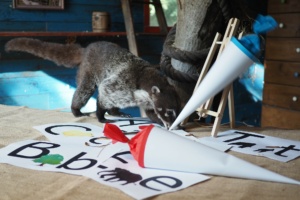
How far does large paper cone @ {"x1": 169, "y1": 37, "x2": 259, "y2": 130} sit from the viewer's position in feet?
3.61

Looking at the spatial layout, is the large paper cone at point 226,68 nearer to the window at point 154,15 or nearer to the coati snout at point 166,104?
the coati snout at point 166,104

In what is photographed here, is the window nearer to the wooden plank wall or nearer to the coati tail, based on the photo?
the wooden plank wall

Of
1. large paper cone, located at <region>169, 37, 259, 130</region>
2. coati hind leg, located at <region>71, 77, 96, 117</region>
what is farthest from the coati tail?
large paper cone, located at <region>169, 37, 259, 130</region>

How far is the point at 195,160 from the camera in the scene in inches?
34.9

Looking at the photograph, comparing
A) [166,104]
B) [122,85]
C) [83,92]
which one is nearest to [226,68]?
[166,104]

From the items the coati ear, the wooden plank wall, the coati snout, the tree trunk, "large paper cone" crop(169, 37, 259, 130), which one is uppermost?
the wooden plank wall

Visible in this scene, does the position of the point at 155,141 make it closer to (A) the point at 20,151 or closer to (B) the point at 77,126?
(A) the point at 20,151

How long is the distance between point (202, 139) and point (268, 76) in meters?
2.30

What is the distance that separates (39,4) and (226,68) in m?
2.03

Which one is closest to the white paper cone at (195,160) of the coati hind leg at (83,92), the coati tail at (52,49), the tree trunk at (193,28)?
the tree trunk at (193,28)

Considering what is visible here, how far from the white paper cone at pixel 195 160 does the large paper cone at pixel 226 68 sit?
0.96ft

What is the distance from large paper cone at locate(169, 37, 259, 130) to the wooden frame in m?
1.94

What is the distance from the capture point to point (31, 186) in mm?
835

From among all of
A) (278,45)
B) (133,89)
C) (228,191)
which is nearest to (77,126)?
(133,89)
